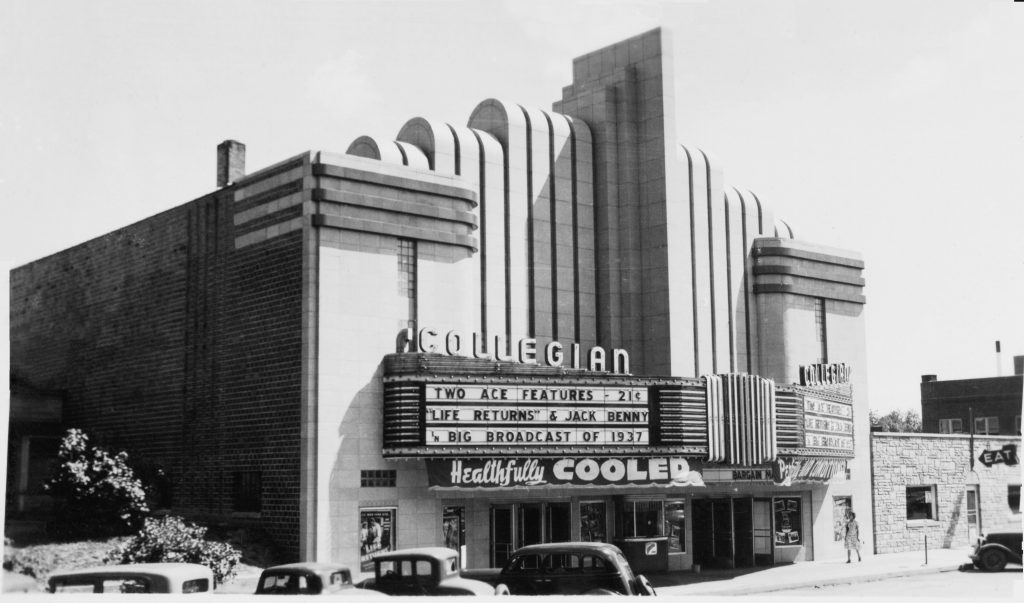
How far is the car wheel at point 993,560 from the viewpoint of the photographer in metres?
35.0

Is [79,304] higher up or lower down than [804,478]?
higher up

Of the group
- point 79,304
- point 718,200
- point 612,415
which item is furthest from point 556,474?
point 79,304

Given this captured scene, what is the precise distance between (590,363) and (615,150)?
865 cm

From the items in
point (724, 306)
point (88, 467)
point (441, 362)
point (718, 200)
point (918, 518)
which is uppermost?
point (718, 200)

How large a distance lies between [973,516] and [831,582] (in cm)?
1610

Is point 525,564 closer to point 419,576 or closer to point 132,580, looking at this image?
point 419,576

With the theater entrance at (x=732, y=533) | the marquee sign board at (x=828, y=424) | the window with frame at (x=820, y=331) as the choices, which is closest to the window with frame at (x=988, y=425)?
the marquee sign board at (x=828, y=424)

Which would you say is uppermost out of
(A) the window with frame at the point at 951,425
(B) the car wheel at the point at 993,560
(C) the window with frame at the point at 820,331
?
(C) the window with frame at the point at 820,331

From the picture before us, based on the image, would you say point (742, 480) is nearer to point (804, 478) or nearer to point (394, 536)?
point (804, 478)

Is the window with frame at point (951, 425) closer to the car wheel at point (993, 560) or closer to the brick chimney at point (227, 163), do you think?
the car wheel at point (993, 560)

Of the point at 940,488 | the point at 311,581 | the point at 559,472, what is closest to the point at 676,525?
the point at 559,472

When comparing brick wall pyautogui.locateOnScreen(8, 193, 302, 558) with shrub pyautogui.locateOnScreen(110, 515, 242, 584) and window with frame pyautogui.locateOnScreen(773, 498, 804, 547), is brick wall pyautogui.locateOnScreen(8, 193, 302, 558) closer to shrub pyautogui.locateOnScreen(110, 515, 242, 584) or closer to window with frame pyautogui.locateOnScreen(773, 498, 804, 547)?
shrub pyautogui.locateOnScreen(110, 515, 242, 584)

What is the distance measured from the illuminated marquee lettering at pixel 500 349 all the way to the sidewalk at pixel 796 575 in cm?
682

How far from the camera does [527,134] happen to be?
121 ft
